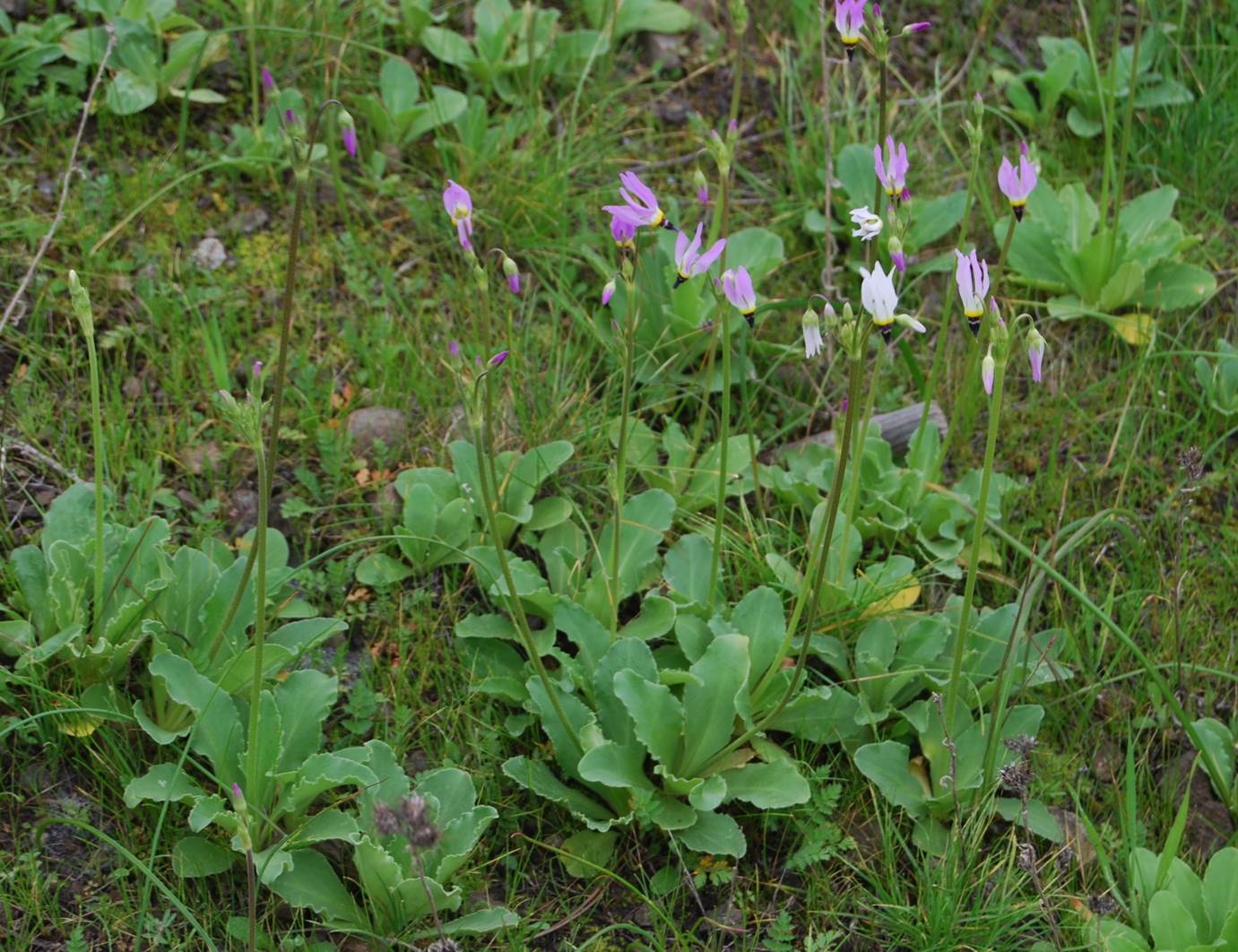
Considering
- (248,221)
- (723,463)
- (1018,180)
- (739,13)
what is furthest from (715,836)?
(248,221)

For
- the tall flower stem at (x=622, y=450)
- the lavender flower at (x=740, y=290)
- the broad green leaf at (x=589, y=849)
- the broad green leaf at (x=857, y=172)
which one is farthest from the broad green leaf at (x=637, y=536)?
the broad green leaf at (x=857, y=172)

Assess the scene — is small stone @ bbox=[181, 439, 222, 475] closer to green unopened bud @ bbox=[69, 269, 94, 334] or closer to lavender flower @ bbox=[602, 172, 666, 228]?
green unopened bud @ bbox=[69, 269, 94, 334]

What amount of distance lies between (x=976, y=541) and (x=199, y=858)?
1436 millimetres

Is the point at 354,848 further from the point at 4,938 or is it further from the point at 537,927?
the point at 4,938

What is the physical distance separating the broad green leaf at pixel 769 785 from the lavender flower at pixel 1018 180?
1090mm

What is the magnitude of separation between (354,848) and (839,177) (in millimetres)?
2188

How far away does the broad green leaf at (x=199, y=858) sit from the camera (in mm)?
2240

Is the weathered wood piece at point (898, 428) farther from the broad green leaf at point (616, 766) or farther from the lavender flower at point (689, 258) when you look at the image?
the broad green leaf at point (616, 766)

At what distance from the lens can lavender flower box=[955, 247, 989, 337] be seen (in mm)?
2039

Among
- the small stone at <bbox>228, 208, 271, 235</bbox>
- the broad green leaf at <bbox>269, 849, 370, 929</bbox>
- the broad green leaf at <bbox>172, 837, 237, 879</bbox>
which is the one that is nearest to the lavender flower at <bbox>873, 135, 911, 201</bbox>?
the broad green leaf at <bbox>269, 849, 370, 929</bbox>

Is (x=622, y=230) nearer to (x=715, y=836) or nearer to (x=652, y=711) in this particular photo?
(x=652, y=711)

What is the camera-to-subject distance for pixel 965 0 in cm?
430

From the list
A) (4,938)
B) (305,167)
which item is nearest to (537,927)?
(4,938)

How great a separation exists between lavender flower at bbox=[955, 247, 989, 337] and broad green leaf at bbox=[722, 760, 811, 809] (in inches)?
34.9
